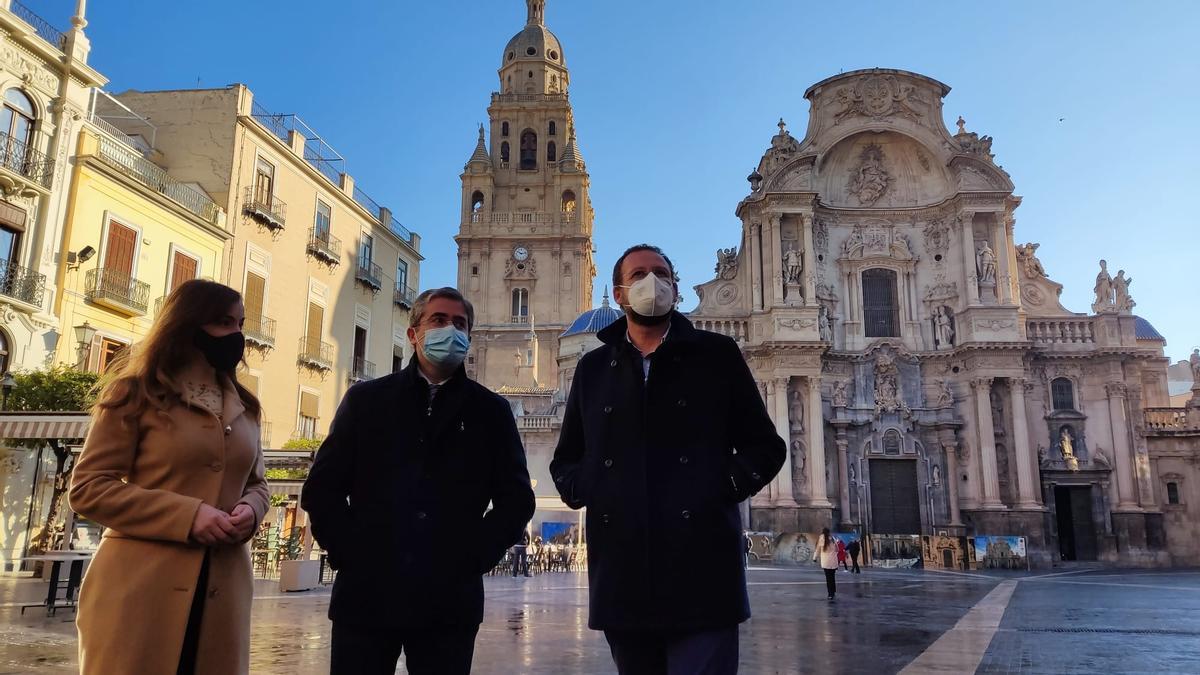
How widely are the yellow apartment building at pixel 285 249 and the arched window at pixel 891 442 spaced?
66.2 feet

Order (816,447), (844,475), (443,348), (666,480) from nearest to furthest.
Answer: (666,480) → (443,348) → (816,447) → (844,475)

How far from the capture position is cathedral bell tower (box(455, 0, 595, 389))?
5541 cm

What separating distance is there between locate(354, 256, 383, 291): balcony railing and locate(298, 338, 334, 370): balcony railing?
128 inches

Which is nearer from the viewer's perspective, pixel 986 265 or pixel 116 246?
pixel 116 246

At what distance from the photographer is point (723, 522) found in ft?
10.7

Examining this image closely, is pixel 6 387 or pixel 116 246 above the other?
pixel 116 246

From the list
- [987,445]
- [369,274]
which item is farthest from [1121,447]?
[369,274]

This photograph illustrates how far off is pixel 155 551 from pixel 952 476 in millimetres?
34548

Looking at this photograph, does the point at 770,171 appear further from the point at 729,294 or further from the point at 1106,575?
the point at 1106,575

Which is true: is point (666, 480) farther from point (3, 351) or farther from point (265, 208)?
point (265, 208)

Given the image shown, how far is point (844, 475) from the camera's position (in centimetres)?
3341

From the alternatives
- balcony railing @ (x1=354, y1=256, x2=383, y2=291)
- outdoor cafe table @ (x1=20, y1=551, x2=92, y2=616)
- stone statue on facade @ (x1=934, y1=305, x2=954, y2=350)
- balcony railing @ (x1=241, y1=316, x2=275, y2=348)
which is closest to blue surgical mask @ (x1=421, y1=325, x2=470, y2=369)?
outdoor cafe table @ (x1=20, y1=551, x2=92, y2=616)

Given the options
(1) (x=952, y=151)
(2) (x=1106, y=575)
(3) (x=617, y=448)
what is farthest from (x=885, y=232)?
(3) (x=617, y=448)

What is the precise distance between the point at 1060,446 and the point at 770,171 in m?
16.6
